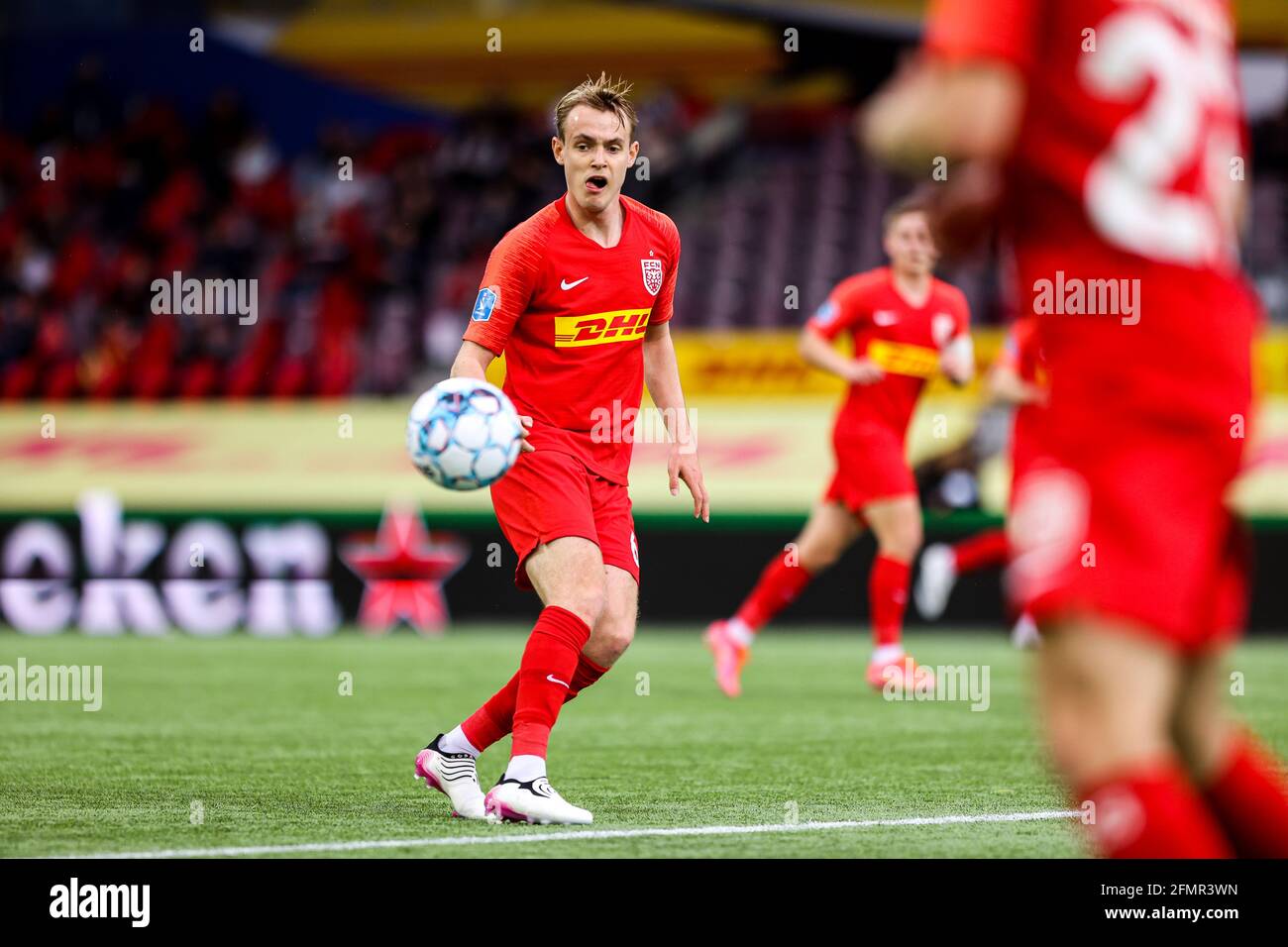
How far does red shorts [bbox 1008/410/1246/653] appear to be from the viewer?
2.84 metres

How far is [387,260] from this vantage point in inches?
824

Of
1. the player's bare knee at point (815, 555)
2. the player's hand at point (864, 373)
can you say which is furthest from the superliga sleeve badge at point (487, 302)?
the player's bare knee at point (815, 555)

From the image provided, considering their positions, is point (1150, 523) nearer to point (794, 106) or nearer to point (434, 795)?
point (434, 795)

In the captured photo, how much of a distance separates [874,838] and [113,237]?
63.4 ft

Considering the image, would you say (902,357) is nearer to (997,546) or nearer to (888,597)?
(888,597)

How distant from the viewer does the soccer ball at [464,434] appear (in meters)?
5.13

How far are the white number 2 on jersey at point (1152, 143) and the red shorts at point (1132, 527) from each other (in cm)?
30

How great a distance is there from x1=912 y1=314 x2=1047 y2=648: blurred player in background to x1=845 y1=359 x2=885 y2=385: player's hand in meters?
0.74

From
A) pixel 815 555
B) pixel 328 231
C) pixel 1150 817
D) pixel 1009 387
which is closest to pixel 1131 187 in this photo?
pixel 1150 817

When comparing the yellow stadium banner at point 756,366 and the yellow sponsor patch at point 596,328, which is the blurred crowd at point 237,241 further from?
the yellow sponsor patch at point 596,328

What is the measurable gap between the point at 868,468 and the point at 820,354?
66 cm

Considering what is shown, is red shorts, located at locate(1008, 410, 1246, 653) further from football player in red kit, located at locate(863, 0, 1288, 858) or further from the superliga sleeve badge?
the superliga sleeve badge

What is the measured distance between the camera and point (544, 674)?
18.9ft
